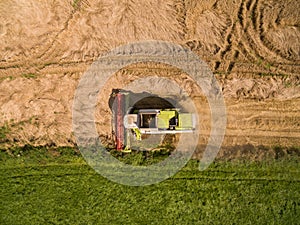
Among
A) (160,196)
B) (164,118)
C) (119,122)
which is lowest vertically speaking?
(160,196)

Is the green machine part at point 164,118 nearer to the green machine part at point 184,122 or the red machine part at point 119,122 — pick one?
the green machine part at point 184,122

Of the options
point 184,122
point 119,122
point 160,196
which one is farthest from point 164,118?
point 160,196

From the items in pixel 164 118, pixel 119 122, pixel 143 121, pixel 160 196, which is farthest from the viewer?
pixel 160 196

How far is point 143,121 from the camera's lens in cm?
1700

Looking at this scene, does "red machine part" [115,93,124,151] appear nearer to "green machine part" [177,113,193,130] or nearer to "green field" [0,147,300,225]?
"green field" [0,147,300,225]

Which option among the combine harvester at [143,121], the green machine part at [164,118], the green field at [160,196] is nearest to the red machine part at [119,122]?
the combine harvester at [143,121]

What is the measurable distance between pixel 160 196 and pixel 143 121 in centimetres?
355

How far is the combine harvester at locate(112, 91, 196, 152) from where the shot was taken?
16.7 metres

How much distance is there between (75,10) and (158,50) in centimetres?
421

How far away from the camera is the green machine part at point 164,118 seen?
1664 cm

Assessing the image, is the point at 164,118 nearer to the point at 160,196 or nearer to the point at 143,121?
the point at 143,121

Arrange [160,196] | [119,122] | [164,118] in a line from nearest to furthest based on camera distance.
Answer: [164,118] < [119,122] < [160,196]

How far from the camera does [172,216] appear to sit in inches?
694

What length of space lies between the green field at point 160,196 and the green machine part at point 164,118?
7.94 ft
